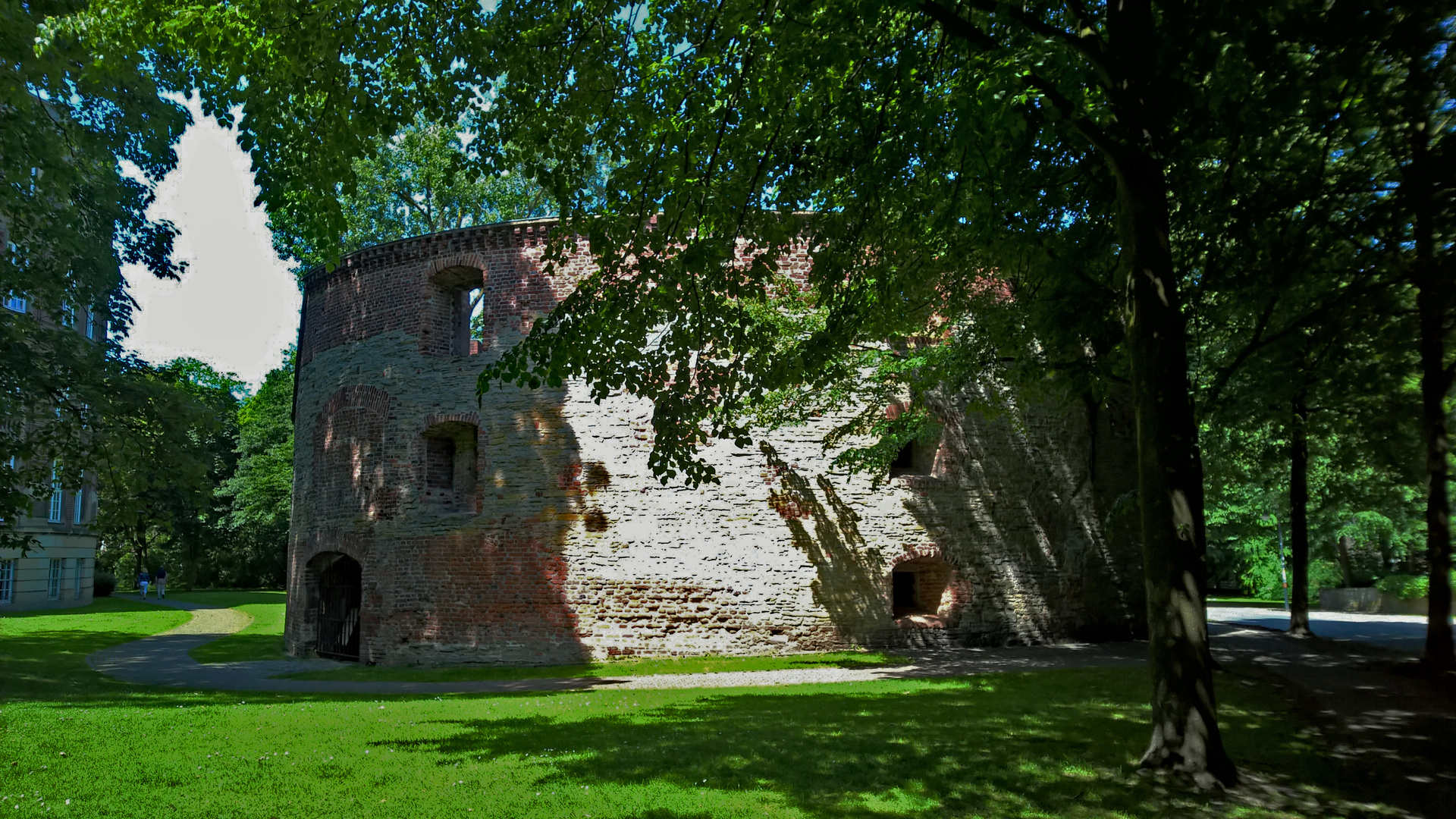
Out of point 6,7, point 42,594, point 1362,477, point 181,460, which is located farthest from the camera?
point 42,594

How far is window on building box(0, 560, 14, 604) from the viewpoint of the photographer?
2908cm

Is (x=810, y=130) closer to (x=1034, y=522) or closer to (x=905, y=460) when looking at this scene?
(x=905, y=460)

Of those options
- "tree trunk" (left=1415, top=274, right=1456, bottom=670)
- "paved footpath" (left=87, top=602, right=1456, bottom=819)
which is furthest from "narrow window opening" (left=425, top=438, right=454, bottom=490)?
"tree trunk" (left=1415, top=274, right=1456, bottom=670)

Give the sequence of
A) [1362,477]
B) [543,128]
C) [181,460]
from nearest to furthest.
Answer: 1. [543,128]
2. [181,460]
3. [1362,477]

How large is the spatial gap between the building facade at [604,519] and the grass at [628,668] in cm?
29

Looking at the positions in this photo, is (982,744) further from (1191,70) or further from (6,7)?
(6,7)

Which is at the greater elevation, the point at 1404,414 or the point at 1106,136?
the point at 1106,136

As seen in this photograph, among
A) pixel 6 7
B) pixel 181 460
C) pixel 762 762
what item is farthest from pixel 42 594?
pixel 762 762

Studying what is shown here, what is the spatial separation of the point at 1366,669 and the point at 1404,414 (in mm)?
3274

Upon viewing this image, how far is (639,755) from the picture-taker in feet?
21.9

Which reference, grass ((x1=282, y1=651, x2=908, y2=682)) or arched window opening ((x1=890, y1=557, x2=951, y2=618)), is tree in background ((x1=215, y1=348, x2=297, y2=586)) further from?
arched window opening ((x1=890, y1=557, x2=951, y2=618))

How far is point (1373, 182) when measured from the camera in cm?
859

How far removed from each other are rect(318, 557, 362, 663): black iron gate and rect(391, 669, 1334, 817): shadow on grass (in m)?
8.69

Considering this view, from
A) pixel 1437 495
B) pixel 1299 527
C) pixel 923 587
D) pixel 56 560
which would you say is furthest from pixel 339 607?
pixel 56 560
